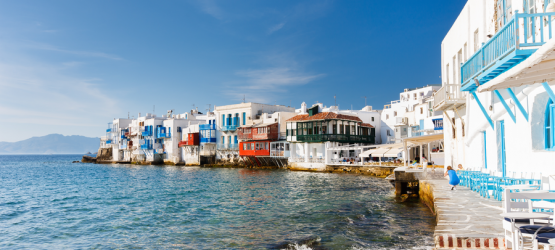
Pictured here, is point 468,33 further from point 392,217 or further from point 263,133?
point 263,133

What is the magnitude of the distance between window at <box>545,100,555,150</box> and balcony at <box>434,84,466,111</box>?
708 cm

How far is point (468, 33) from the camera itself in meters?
15.0

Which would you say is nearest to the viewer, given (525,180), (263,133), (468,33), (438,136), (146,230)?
(525,180)

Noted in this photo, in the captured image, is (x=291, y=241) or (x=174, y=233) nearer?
(x=291, y=241)

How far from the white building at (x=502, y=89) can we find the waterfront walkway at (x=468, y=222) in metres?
1.56

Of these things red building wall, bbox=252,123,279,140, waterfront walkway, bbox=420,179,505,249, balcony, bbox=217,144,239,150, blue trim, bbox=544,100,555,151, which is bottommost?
waterfront walkway, bbox=420,179,505,249

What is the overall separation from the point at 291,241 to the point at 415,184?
11.3m

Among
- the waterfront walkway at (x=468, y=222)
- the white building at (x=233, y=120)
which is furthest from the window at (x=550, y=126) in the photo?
the white building at (x=233, y=120)

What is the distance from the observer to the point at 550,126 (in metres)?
8.22

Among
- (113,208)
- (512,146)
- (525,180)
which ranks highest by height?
(512,146)

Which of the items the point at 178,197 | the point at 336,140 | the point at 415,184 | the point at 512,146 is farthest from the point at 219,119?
the point at 512,146

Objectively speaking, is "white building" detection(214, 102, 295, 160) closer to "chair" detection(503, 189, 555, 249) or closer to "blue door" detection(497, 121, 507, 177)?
"blue door" detection(497, 121, 507, 177)

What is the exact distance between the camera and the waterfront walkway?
5.88m

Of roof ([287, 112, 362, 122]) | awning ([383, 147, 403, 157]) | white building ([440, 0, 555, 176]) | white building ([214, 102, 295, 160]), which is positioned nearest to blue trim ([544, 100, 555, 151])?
white building ([440, 0, 555, 176])
